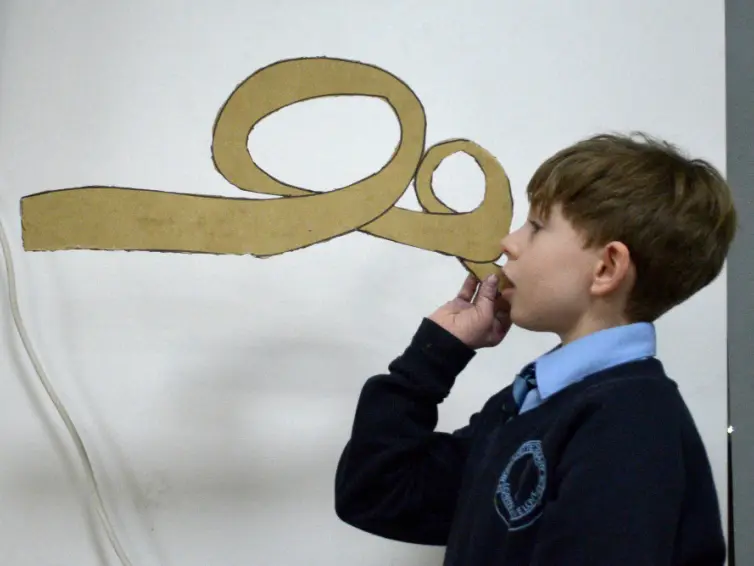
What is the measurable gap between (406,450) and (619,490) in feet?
0.66

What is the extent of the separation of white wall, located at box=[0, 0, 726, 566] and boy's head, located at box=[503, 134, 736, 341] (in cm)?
24

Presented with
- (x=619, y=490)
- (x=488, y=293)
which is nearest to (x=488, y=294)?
(x=488, y=293)

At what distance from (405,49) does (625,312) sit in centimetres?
45

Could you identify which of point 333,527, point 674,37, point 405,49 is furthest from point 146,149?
point 674,37

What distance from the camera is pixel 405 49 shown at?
2.62ft

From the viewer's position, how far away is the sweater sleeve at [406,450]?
0.57 meters

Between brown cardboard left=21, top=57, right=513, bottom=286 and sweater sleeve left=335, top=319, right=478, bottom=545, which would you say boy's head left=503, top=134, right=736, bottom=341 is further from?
brown cardboard left=21, top=57, right=513, bottom=286

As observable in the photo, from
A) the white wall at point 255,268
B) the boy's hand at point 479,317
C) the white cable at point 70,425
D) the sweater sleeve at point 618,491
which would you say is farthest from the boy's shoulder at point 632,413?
the white cable at point 70,425

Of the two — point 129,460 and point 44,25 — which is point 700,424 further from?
point 44,25

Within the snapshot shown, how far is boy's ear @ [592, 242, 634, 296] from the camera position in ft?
1.64

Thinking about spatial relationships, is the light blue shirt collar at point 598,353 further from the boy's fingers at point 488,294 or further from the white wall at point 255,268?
the white wall at point 255,268

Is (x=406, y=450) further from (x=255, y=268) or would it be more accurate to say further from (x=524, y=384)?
(x=255, y=268)

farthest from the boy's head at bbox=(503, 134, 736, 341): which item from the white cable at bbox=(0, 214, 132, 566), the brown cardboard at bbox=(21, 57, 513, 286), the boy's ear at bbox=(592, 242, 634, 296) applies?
the white cable at bbox=(0, 214, 132, 566)

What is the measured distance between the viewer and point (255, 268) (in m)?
0.76
